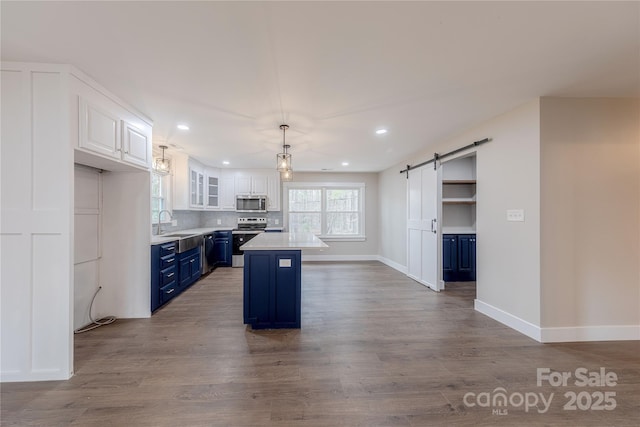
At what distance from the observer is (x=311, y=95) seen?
2498mm

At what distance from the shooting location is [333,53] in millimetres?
1871

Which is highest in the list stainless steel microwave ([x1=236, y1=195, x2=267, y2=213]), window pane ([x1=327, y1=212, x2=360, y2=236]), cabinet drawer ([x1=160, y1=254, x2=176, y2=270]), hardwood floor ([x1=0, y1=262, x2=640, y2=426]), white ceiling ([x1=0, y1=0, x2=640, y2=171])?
white ceiling ([x1=0, y1=0, x2=640, y2=171])

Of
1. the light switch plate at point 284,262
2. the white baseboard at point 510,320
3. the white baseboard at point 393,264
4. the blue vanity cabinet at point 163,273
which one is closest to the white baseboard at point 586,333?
the white baseboard at point 510,320

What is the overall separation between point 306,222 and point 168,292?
13.2 feet

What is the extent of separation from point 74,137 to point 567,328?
4.83m

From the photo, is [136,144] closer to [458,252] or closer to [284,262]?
[284,262]

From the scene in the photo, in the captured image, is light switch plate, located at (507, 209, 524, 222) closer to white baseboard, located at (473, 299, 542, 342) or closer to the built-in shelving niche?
white baseboard, located at (473, 299, 542, 342)

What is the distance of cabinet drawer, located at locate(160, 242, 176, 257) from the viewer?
3465 mm

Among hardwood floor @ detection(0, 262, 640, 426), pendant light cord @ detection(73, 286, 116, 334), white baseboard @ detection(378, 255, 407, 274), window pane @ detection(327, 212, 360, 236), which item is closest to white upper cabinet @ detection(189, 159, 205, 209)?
pendant light cord @ detection(73, 286, 116, 334)

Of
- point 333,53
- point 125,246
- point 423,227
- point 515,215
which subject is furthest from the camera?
point 423,227

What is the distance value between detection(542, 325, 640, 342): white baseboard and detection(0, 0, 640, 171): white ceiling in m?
2.33

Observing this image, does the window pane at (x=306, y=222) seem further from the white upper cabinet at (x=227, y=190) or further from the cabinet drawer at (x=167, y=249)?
the cabinet drawer at (x=167, y=249)

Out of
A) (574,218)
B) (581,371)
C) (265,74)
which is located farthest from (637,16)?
(581,371)

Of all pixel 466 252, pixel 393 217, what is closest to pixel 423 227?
pixel 466 252
